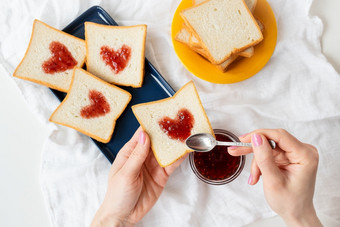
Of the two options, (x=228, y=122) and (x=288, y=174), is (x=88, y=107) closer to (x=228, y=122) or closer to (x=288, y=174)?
(x=228, y=122)

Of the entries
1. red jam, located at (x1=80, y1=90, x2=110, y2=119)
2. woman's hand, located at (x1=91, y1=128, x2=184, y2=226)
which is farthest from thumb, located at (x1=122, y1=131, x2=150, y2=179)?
red jam, located at (x1=80, y1=90, x2=110, y2=119)

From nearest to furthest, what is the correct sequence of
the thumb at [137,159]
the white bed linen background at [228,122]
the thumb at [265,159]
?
the thumb at [265,159] < the thumb at [137,159] < the white bed linen background at [228,122]

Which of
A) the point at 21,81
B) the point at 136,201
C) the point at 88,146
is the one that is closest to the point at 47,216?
the point at 88,146

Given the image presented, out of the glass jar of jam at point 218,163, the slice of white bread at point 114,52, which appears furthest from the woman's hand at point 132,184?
the slice of white bread at point 114,52

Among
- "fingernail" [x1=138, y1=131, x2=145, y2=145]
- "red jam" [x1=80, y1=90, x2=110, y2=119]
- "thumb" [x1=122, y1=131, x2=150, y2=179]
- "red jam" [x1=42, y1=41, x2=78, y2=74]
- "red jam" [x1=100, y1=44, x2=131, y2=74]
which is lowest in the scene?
"thumb" [x1=122, y1=131, x2=150, y2=179]

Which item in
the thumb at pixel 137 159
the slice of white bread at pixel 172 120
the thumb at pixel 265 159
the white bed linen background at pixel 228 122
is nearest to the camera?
the thumb at pixel 265 159

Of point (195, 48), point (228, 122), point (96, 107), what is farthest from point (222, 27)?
point (96, 107)

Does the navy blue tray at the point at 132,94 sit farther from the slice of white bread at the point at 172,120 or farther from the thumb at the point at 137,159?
the thumb at the point at 137,159

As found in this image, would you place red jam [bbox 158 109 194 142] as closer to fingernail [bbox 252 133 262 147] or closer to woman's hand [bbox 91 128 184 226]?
woman's hand [bbox 91 128 184 226]

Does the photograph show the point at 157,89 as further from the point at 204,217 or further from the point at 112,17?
the point at 204,217
